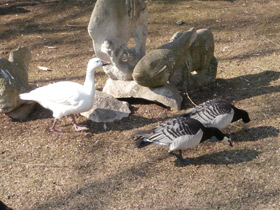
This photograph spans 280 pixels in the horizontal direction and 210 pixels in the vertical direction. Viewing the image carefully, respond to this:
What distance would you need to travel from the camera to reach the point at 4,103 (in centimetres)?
567

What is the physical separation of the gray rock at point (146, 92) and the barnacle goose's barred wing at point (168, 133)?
1069mm

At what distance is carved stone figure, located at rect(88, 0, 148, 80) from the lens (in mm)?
5742

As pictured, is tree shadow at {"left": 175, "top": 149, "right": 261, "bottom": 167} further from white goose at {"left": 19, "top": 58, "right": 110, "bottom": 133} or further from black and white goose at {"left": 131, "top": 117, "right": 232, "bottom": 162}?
white goose at {"left": 19, "top": 58, "right": 110, "bottom": 133}

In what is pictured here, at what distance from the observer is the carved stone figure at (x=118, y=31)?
574 centimetres

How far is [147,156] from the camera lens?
502 centimetres

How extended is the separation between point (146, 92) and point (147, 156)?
1.22 meters

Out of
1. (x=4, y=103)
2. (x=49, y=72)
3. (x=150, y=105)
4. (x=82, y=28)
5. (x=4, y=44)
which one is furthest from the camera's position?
(x=82, y=28)

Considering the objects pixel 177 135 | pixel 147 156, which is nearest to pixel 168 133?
pixel 177 135

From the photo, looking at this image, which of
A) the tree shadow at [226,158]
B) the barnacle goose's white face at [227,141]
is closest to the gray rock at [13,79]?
the tree shadow at [226,158]

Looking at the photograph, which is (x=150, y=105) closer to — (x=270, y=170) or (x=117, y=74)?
(x=117, y=74)

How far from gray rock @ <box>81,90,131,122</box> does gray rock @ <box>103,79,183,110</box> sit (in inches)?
7.5

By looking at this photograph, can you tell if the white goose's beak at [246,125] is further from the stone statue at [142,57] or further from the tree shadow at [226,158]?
the stone statue at [142,57]

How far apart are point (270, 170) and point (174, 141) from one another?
111cm

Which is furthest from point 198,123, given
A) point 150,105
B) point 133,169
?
point 150,105
